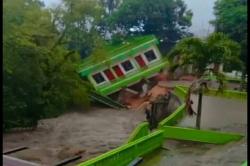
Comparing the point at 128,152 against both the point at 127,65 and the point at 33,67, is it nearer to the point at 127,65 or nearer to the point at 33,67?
the point at 33,67

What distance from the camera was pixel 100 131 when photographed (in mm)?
7277

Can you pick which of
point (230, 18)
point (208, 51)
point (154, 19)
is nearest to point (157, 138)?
point (208, 51)

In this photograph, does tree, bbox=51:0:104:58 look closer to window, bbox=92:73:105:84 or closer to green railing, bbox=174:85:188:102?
window, bbox=92:73:105:84

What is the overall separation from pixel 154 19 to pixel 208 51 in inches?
320

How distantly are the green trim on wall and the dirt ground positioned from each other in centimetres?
76

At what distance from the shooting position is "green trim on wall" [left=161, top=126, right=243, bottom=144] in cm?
588

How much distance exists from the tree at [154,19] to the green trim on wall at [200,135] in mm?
7883

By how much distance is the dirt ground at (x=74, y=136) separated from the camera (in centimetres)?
558

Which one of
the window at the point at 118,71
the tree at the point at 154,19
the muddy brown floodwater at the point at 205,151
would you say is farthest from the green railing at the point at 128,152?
the tree at the point at 154,19

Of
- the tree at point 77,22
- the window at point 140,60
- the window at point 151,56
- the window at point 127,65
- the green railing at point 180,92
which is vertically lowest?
the green railing at point 180,92

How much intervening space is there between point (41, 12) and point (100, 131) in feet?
7.76

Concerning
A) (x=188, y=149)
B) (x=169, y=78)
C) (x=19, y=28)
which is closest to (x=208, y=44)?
(x=188, y=149)

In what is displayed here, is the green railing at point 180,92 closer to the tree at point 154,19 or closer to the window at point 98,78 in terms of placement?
the window at point 98,78

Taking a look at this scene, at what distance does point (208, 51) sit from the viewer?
6.17m
